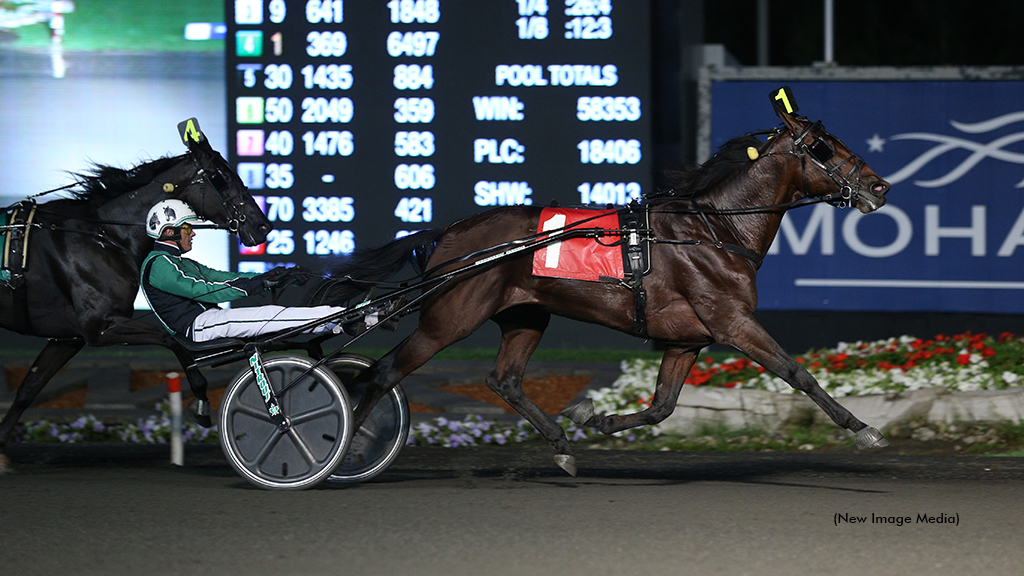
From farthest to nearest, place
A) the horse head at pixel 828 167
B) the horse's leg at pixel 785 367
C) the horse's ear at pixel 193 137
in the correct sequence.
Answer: the horse's ear at pixel 193 137, the horse head at pixel 828 167, the horse's leg at pixel 785 367

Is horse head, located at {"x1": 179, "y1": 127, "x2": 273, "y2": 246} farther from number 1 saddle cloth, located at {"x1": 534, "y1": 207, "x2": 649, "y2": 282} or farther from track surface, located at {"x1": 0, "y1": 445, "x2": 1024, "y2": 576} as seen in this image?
number 1 saddle cloth, located at {"x1": 534, "y1": 207, "x2": 649, "y2": 282}

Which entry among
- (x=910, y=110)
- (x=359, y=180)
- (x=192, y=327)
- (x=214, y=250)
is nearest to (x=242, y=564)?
(x=192, y=327)

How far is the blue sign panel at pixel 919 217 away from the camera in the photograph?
12219 mm

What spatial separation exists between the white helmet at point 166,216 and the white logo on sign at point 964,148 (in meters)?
8.29

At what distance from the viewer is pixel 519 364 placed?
665 cm

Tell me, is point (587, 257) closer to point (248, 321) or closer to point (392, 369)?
point (392, 369)

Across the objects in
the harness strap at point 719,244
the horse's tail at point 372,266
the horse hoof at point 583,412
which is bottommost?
the horse hoof at point 583,412

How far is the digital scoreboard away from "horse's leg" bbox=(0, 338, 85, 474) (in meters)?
4.32

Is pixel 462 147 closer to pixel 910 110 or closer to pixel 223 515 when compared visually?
pixel 910 110

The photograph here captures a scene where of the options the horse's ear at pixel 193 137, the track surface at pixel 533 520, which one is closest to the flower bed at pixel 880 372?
the track surface at pixel 533 520

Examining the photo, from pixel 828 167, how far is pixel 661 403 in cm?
155

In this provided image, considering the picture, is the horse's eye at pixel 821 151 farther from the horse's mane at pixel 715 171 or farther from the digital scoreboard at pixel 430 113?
the digital scoreboard at pixel 430 113

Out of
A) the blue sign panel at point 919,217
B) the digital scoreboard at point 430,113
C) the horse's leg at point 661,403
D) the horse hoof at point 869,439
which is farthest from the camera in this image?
the blue sign panel at point 919,217

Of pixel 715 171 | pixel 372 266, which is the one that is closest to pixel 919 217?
pixel 715 171
